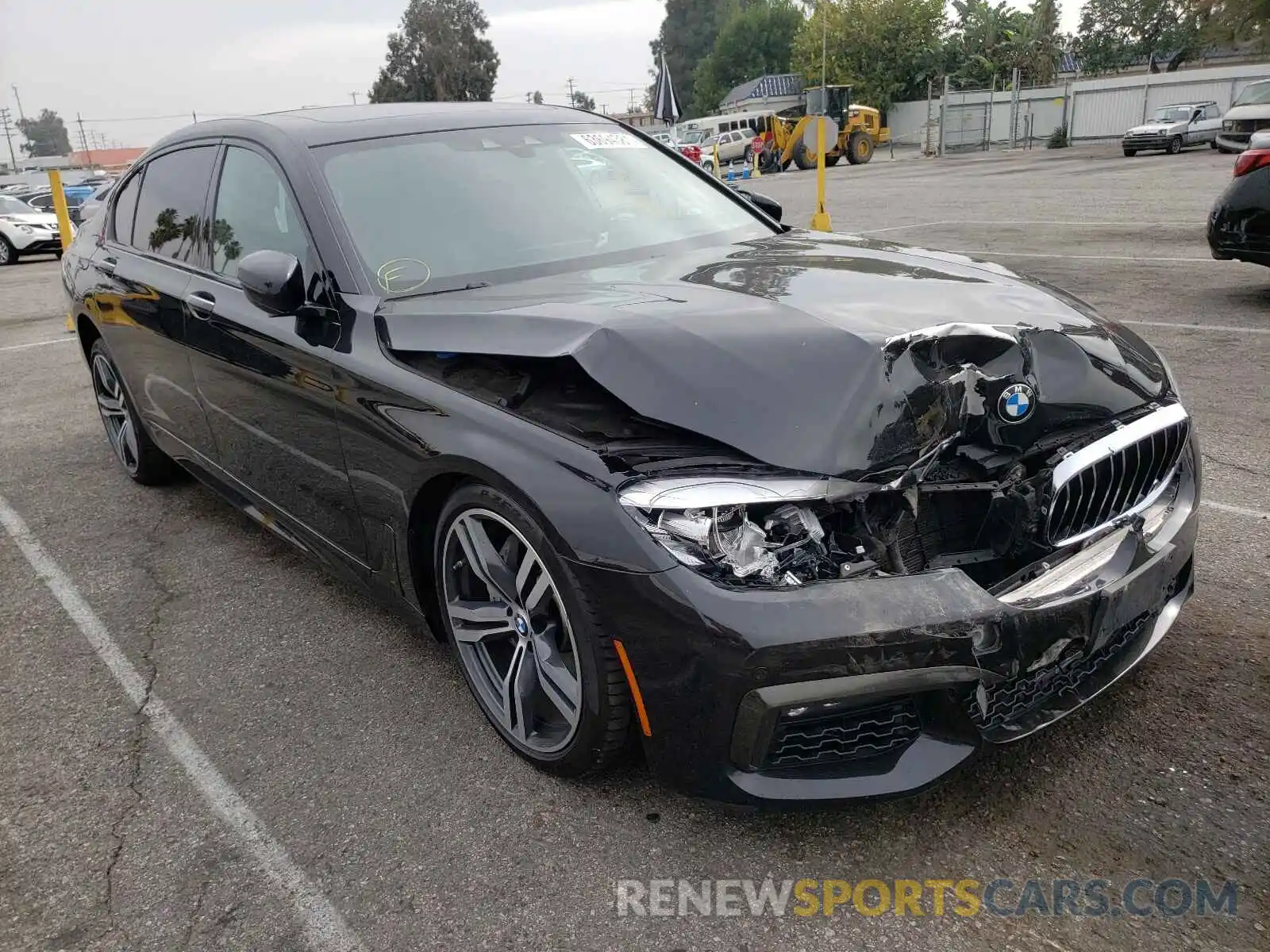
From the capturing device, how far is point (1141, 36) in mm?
63250

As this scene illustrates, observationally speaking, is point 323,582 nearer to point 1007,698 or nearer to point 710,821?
point 710,821

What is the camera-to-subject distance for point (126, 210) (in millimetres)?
4715

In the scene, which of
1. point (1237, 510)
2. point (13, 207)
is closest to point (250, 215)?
point (1237, 510)

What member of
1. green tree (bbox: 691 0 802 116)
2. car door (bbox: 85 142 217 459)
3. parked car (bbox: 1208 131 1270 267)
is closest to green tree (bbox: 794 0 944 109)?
green tree (bbox: 691 0 802 116)

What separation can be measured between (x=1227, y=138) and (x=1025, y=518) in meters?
17.2

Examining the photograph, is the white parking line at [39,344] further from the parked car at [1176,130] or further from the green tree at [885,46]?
the green tree at [885,46]

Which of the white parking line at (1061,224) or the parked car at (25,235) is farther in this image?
the parked car at (25,235)

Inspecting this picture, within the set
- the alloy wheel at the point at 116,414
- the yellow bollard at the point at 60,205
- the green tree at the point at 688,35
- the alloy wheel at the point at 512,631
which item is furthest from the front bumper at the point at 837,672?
the green tree at the point at 688,35

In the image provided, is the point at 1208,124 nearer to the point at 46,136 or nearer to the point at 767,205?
the point at 767,205

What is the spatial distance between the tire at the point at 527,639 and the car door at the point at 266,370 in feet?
1.58

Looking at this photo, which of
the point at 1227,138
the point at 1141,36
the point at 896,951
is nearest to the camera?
the point at 896,951

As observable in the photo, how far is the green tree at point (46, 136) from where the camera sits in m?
135

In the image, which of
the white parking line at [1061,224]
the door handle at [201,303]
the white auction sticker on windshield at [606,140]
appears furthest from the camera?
the white parking line at [1061,224]

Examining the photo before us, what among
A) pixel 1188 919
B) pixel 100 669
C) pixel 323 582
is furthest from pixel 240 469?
pixel 1188 919
